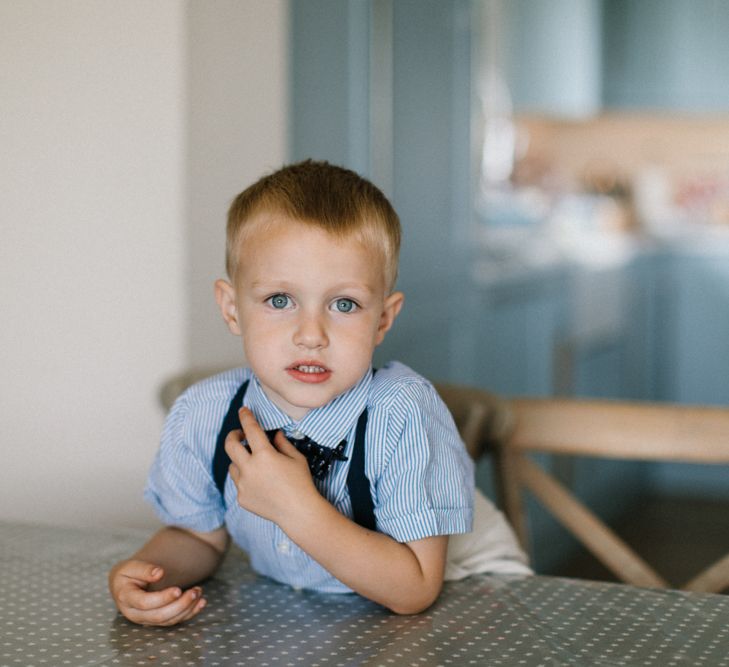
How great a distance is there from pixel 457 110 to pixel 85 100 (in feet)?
4.70

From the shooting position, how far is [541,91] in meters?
4.02

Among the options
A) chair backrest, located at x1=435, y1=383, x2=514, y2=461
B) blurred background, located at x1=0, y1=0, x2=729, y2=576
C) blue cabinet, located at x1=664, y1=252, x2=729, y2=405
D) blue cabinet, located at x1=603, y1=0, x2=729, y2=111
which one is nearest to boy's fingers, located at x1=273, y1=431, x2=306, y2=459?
chair backrest, located at x1=435, y1=383, x2=514, y2=461

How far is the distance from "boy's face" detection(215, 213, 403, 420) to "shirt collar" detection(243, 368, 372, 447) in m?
0.04

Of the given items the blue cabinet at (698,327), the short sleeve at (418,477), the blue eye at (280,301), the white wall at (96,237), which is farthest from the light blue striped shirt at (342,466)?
the blue cabinet at (698,327)

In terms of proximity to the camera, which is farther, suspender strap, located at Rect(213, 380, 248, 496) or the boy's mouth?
suspender strap, located at Rect(213, 380, 248, 496)

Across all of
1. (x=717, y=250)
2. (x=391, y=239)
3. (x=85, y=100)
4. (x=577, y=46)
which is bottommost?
(x=717, y=250)

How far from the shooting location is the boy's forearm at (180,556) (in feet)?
3.38

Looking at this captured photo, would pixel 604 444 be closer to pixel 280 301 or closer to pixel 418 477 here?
pixel 418 477

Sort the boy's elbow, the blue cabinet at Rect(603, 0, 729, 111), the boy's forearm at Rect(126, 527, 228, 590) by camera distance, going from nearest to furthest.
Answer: the boy's elbow < the boy's forearm at Rect(126, 527, 228, 590) < the blue cabinet at Rect(603, 0, 729, 111)

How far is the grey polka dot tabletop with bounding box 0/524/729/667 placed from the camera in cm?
82

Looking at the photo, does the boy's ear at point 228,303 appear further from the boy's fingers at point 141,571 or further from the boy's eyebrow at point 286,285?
the boy's fingers at point 141,571

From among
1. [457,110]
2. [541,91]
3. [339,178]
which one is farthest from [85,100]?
[541,91]

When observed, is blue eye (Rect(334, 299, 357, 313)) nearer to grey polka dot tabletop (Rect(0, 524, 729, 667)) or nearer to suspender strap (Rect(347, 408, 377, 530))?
suspender strap (Rect(347, 408, 377, 530))

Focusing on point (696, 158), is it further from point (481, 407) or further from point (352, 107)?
point (481, 407)
